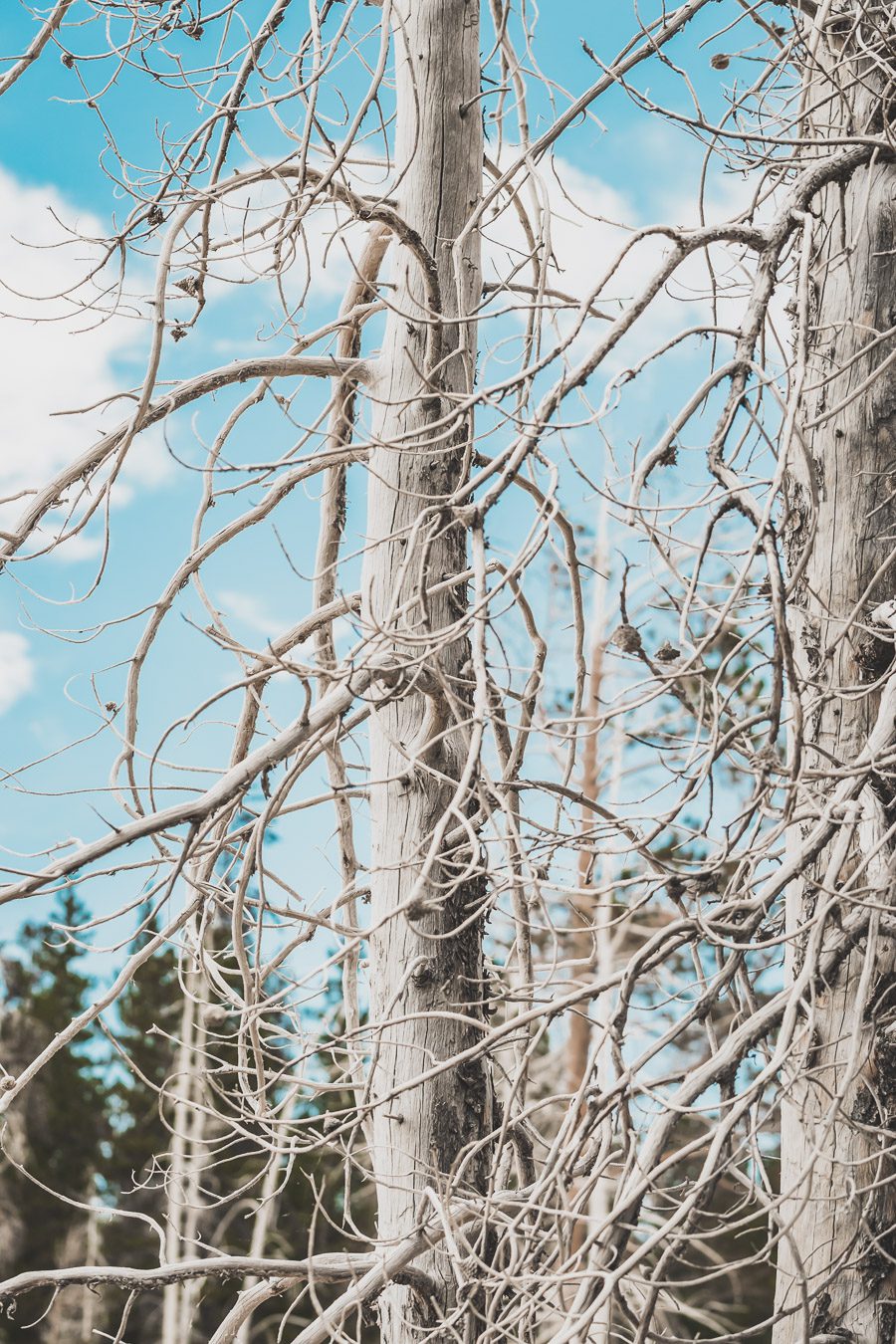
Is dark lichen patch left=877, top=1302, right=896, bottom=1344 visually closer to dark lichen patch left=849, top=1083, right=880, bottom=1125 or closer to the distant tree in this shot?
dark lichen patch left=849, top=1083, right=880, bottom=1125

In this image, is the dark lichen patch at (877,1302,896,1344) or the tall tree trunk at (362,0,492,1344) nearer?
the dark lichen patch at (877,1302,896,1344)

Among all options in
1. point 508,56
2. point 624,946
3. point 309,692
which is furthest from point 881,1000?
point 624,946

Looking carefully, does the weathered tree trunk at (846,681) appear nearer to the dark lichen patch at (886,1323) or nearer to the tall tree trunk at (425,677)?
the dark lichen patch at (886,1323)

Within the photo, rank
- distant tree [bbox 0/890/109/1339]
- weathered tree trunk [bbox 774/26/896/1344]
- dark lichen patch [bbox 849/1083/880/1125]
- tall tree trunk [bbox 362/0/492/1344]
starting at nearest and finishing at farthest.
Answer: weathered tree trunk [bbox 774/26/896/1344] < dark lichen patch [bbox 849/1083/880/1125] < tall tree trunk [bbox 362/0/492/1344] < distant tree [bbox 0/890/109/1339]

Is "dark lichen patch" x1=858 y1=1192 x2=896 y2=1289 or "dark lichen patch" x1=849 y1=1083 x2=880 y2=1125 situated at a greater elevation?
"dark lichen patch" x1=849 y1=1083 x2=880 y2=1125

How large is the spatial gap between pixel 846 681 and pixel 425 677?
120cm

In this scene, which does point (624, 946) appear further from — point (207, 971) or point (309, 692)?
point (309, 692)

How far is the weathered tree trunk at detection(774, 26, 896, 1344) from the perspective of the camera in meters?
3.29

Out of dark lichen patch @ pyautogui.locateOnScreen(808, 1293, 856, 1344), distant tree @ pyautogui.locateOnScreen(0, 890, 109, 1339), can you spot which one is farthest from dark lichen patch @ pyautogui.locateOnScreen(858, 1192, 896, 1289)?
distant tree @ pyautogui.locateOnScreen(0, 890, 109, 1339)

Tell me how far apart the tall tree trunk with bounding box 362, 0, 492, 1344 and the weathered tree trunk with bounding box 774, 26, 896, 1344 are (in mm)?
933

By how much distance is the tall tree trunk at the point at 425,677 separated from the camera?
3691 mm

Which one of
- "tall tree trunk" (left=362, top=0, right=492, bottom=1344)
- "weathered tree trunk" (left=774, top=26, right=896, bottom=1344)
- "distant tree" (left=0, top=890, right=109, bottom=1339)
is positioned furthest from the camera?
"distant tree" (left=0, top=890, right=109, bottom=1339)

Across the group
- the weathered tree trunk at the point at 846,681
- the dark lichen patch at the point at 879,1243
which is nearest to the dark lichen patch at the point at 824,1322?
the weathered tree trunk at the point at 846,681

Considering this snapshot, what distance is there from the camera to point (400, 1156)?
3713mm
